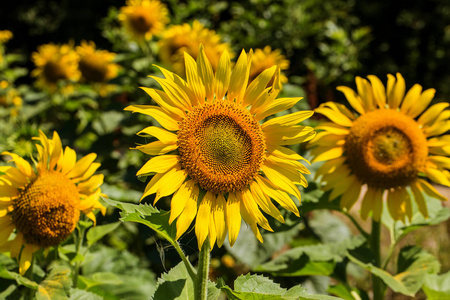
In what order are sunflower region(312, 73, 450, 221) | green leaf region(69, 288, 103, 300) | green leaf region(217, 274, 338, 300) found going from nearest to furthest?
1. green leaf region(217, 274, 338, 300)
2. green leaf region(69, 288, 103, 300)
3. sunflower region(312, 73, 450, 221)

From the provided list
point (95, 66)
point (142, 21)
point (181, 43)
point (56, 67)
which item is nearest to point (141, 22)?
point (142, 21)

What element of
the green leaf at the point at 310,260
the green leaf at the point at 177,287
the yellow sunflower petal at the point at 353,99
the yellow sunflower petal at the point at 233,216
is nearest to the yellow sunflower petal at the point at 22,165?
the green leaf at the point at 177,287

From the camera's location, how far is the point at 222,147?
1219 millimetres

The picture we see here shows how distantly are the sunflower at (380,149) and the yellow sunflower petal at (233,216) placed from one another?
0.59m

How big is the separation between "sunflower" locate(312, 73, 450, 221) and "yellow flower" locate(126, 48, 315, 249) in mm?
475

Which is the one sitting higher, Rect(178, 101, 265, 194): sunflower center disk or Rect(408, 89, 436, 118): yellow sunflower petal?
Rect(408, 89, 436, 118): yellow sunflower petal

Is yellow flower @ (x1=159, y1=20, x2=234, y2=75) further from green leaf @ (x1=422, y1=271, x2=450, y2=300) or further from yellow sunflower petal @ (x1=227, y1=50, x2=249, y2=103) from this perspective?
green leaf @ (x1=422, y1=271, x2=450, y2=300)

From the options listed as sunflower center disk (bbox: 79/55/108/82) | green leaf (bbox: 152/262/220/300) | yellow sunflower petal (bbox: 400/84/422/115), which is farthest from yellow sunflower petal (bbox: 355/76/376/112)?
sunflower center disk (bbox: 79/55/108/82)

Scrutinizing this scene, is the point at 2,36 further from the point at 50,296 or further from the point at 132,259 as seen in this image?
the point at 50,296

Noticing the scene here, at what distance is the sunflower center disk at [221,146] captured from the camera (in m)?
1.16

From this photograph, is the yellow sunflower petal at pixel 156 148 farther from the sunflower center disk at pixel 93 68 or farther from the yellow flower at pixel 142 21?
the sunflower center disk at pixel 93 68

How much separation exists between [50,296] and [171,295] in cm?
37

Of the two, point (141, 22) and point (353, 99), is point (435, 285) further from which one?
point (141, 22)

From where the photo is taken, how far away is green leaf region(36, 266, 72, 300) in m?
1.26
